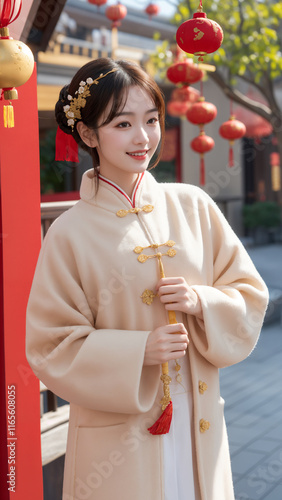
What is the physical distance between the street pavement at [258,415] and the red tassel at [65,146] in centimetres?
235

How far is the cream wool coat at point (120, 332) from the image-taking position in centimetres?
181

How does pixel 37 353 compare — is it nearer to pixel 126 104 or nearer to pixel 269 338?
pixel 126 104

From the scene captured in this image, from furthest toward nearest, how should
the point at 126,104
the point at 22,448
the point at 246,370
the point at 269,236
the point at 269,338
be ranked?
the point at 269,236, the point at 269,338, the point at 246,370, the point at 22,448, the point at 126,104

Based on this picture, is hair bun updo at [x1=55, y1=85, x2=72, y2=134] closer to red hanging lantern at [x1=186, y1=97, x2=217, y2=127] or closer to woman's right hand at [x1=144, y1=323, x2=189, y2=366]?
woman's right hand at [x1=144, y1=323, x2=189, y2=366]

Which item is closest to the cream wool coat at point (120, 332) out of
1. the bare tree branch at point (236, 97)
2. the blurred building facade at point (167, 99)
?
the bare tree branch at point (236, 97)

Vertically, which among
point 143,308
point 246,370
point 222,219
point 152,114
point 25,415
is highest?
point 152,114

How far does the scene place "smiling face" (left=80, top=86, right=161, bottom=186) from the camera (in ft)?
6.11

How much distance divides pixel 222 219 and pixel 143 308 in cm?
43

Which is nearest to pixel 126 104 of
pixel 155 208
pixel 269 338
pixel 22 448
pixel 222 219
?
pixel 155 208

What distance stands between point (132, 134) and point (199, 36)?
33.4 inches

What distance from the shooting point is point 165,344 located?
179cm

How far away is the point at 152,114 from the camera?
1.90 metres

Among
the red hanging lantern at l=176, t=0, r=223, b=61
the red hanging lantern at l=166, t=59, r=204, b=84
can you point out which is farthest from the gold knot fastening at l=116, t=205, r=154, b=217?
the red hanging lantern at l=166, t=59, r=204, b=84

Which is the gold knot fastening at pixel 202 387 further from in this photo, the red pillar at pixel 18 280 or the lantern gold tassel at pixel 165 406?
the red pillar at pixel 18 280
